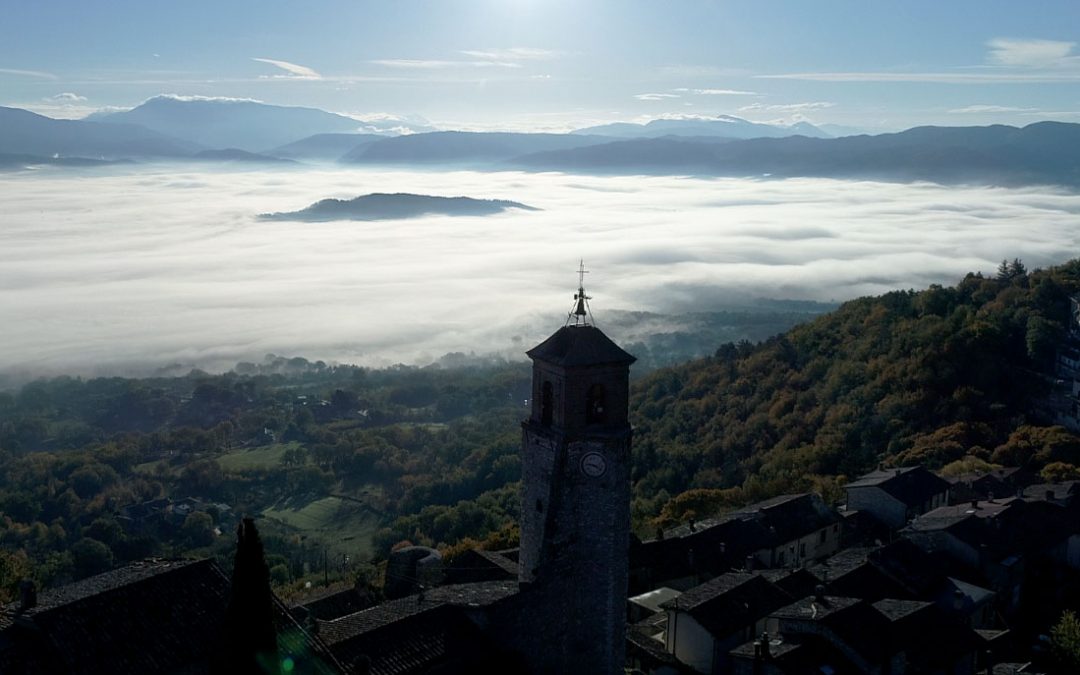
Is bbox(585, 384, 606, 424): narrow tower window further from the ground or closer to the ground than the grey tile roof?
further from the ground

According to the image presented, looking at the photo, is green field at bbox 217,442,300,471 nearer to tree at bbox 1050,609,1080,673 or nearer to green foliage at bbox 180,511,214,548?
green foliage at bbox 180,511,214,548

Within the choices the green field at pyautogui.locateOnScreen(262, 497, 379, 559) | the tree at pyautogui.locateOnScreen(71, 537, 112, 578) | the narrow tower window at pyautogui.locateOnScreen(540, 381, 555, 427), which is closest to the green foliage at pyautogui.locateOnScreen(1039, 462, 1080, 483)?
the narrow tower window at pyautogui.locateOnScreen(540, 381, 555, 427)

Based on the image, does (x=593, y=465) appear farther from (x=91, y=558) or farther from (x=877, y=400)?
(x=877, y=400)

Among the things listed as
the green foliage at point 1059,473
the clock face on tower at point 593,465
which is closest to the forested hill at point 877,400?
the green foliage at point 1059,473

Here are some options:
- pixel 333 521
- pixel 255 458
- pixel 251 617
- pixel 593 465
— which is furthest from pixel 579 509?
pixel 255 458

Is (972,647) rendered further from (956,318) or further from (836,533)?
(956,318)

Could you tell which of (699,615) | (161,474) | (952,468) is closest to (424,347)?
(161,474)
